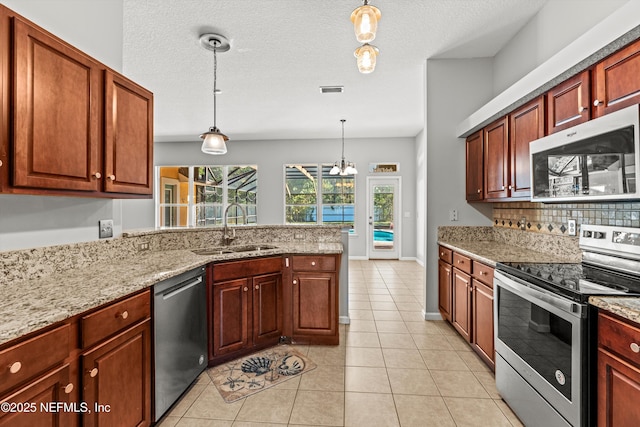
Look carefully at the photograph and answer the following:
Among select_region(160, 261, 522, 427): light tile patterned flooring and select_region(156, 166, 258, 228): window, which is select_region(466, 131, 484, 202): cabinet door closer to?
select_region(160, 261, 522, 427): light tile patterned flooring

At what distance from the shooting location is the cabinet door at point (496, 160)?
2543 millimetres

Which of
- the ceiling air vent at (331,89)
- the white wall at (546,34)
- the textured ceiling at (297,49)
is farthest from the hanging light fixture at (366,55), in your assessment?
the ceiling air vent at (331,89)

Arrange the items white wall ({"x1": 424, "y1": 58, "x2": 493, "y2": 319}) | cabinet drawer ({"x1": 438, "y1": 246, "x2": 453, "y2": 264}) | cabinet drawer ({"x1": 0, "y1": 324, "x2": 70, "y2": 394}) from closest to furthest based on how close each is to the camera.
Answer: cabinet drawer ({"x1": 0, "y1": 324, "x2": 70, "y2": 394}) → cabinet drawer ({"x1": 438, "y1": 246, "x2": 453, "y2": 264}) → white wall ({"x1": 424, "y1": 58, "x2": 493, "y2": 319})

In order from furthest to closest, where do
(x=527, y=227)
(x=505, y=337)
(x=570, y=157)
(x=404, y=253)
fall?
(x=404, y=253) → (x=527, y=227) → (x=505, y=337) → (x=570, y=157)

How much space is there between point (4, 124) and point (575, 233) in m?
3.37

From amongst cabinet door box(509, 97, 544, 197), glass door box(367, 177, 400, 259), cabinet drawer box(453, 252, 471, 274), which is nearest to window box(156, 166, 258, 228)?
glass door box(367, 177, 400, 259)

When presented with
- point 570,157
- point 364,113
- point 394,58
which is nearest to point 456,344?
point 570,157

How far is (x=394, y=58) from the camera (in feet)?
10.5

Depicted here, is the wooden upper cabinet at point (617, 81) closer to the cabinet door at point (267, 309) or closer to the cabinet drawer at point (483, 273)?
the cabinet drawer at point (483, 273)

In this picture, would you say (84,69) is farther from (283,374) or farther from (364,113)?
(364,113)

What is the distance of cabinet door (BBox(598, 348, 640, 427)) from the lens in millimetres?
1076

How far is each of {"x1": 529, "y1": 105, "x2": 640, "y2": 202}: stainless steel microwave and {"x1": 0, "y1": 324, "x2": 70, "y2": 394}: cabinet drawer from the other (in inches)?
100

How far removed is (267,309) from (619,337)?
86.4 inches

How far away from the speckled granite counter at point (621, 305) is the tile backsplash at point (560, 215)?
0.84m
